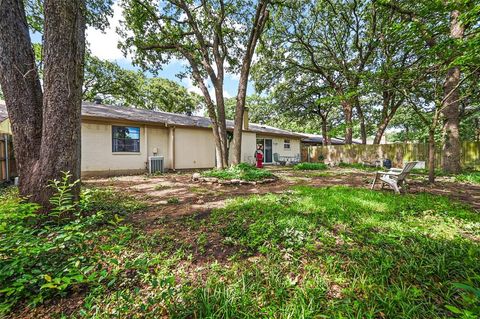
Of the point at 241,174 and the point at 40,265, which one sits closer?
the point at 40,265

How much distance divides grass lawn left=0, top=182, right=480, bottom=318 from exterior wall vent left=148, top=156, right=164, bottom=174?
746cm

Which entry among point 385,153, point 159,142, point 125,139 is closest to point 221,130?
point 159,142

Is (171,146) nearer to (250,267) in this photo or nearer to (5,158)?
(5,158)

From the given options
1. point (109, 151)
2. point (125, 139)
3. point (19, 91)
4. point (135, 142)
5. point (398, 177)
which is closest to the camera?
point (19, 91)

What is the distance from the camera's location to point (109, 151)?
979 centimetres

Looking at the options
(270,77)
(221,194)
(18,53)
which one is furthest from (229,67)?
(18,53)

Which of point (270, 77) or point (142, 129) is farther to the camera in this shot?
point (270, 77)

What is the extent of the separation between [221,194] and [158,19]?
8.62 metres

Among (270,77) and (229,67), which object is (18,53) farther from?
(270,77)

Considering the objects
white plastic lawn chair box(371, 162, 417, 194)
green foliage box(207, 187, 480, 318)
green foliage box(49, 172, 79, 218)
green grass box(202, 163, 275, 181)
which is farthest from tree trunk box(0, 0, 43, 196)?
white plastic lawn chair box(371, 162, 417, 194)

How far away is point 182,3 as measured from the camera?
841cm

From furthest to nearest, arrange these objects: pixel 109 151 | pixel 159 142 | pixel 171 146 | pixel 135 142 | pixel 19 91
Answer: pixel 171 146
pixel 159 142
pixel 135 142
pixel 109 151
pixel 19 91

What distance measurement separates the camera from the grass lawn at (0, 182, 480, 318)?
160 cm

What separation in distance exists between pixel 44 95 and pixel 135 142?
26.6ft
